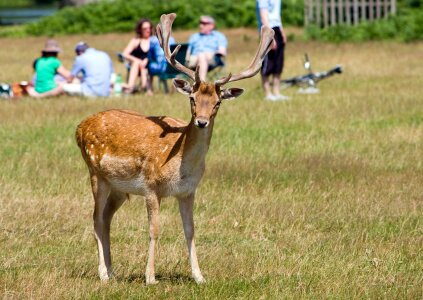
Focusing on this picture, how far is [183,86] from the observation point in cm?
820

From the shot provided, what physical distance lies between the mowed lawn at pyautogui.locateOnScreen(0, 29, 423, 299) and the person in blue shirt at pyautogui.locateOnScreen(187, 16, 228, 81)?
1549 mm

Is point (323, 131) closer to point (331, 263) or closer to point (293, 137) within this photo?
point (293, 137)

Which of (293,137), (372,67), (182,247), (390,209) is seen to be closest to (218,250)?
(182,247)

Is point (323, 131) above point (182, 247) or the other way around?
the other way around

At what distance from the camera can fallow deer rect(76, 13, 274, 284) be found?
26.8 feet

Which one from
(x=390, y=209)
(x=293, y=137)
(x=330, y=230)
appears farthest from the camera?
(x=293, y=137)

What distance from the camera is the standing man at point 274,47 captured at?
1912cm

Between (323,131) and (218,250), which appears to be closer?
(218,250)

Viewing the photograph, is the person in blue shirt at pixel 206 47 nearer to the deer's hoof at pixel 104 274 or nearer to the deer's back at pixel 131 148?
the deer's back at pixel 131 148

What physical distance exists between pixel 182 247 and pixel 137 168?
4.60 feet

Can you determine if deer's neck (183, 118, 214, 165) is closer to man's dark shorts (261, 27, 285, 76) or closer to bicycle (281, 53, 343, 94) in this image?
man's dark shorts (261, 27, 285, 76)

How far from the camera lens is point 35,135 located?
15.9 meters

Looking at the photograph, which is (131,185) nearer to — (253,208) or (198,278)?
(198,278)

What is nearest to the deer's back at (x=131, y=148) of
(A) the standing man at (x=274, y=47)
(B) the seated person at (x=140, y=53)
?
(A) the standing man at (x=274, y=47)
